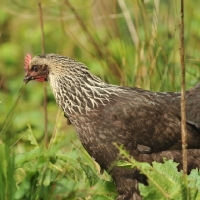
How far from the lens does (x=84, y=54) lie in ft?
31.8

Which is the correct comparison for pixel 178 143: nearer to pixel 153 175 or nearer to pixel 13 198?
pixel 153 175

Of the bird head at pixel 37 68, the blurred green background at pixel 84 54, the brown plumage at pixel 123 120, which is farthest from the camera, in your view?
the bird head at pixel 37 68

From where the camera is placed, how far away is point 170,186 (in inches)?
159

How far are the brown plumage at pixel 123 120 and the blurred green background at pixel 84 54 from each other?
0.62 feet

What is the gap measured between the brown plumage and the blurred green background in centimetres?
19

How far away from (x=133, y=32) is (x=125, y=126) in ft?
8.27

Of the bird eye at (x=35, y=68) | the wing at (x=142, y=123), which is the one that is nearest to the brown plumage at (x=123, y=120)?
the wing at (x=142, y=123)

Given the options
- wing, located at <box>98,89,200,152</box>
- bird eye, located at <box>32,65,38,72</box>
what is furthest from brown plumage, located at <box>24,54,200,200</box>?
bird eye, located at <box>32,65,38,72</box>

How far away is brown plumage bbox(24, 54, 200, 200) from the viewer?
15.4 feet

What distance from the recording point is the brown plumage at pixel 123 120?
184 inches

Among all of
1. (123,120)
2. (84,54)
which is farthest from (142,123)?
(84,54)

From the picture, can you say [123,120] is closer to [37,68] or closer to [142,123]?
[142,123]

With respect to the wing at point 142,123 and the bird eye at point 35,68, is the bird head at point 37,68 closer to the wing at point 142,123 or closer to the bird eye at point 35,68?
the bird eye at point 35,68

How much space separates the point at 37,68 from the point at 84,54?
4.62 meters
